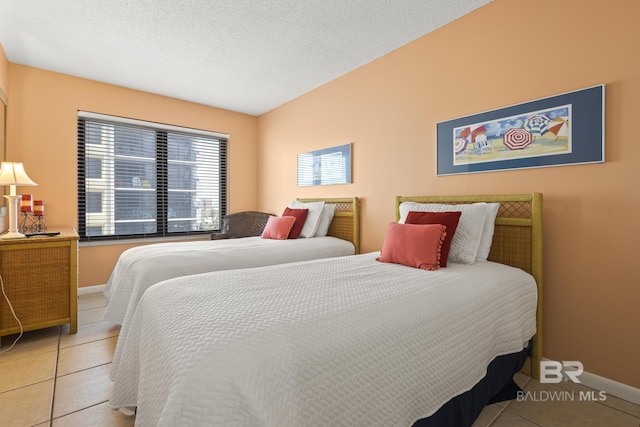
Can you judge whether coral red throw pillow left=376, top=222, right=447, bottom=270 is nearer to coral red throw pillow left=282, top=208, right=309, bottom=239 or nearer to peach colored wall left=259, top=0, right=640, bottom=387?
peach colored wall left=259, top=0, right=640, bottom=387

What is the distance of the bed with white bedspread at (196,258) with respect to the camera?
2184 millimetres

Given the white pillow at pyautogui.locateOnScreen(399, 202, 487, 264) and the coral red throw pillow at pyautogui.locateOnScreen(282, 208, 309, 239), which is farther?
the coral red throw pillow at pyautogui.locateOnScreen(282, 208, 309, 239)

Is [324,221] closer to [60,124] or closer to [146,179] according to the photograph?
[146,179]

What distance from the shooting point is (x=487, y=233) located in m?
2.05

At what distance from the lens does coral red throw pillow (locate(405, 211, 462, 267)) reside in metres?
1.91

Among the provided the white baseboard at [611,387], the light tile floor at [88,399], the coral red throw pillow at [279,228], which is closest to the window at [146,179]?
the coral red throw pillow at [279,228]

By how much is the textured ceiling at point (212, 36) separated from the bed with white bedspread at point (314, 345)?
1.95 meters

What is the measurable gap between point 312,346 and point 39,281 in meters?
2.66

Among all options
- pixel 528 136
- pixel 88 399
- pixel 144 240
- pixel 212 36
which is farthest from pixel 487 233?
pixel 144 240

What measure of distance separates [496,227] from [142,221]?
406 cm

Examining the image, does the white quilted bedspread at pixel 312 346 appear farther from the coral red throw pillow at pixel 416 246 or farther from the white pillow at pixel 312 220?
the white pillow at pixel 312 220

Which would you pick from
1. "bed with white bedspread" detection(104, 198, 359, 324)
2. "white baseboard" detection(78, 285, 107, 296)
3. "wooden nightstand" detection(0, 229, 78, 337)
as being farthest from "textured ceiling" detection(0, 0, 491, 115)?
"white baseboard" detection(78, 285, 107, 296)

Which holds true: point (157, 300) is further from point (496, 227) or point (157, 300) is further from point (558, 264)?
point (558, 264)

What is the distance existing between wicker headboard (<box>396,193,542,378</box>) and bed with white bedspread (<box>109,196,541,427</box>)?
32 cm
